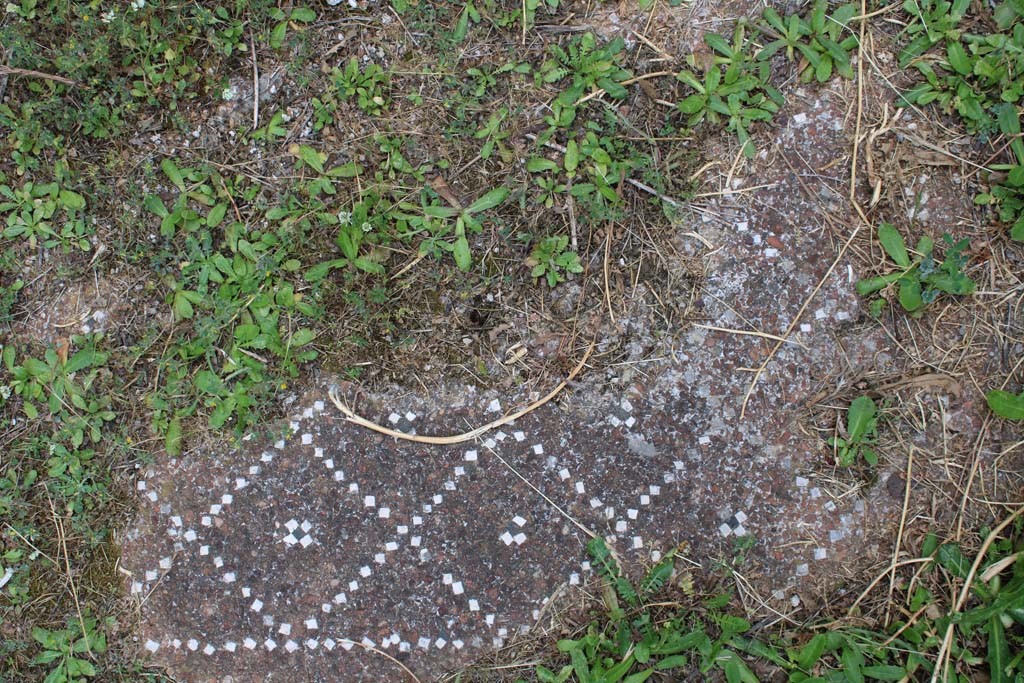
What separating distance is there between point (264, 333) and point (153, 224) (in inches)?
27.6

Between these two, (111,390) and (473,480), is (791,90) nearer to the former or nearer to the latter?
(473,480)

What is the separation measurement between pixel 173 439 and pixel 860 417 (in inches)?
108

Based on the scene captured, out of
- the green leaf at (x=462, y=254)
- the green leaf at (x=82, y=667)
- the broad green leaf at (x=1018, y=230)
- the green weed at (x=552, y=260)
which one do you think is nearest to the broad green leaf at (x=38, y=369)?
the green leaf at (x=82, y=667)

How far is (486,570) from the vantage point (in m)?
2.60

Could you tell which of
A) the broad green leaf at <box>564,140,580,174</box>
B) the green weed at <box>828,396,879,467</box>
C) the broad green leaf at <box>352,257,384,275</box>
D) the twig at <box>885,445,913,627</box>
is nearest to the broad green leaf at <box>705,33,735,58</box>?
the broad green leaf at <box>564,140,580,174</box>

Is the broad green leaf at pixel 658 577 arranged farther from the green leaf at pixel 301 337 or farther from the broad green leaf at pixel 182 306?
the broad green leaf at pixel 182 306

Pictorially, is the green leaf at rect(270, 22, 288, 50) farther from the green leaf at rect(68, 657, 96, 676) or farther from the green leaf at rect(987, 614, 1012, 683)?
the green leaf at rect(987, 614, 1012, 683)

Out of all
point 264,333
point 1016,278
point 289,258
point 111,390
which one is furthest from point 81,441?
point 1016,278

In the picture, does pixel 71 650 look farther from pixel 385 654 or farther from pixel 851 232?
pixel 851 232

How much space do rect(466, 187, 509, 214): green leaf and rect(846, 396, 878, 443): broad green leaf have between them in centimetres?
160

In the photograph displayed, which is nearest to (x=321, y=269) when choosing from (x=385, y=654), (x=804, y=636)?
(x=385, y=654)

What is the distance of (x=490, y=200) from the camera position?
104 inches

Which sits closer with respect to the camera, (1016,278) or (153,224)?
(1016,278)

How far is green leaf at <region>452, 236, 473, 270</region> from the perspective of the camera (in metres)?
2.63
